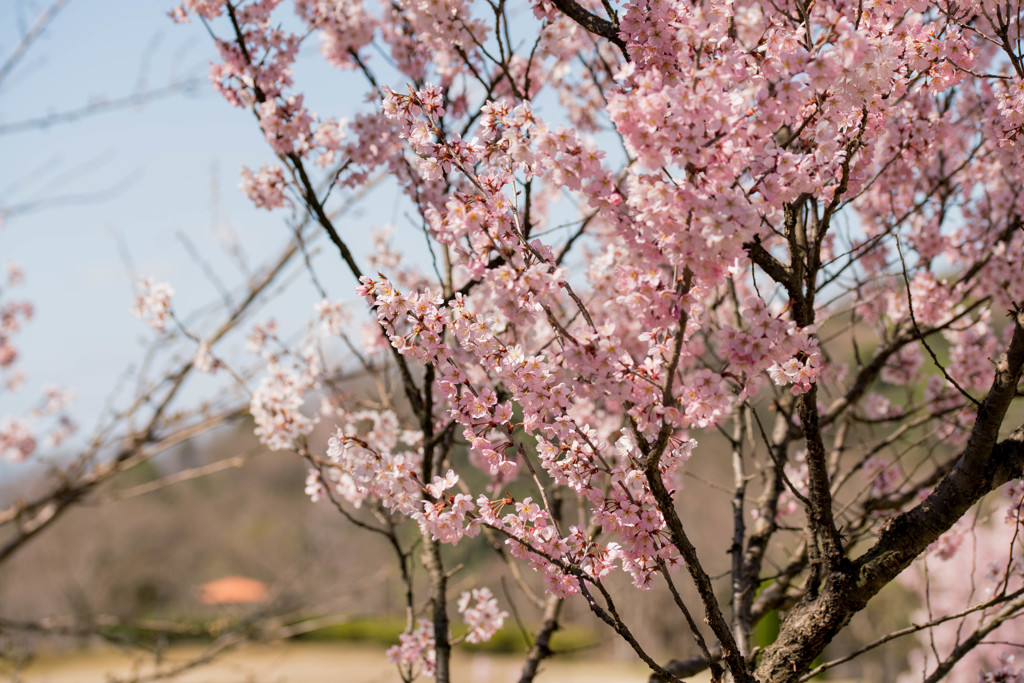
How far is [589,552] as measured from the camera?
1695 mm

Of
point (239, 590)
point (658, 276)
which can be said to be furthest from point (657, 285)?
point (239, 590)

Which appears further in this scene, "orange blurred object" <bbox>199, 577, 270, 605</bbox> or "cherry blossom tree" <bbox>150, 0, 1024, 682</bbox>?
"orange blurred object" <bbox>199, 577, 270, 605</bbox>

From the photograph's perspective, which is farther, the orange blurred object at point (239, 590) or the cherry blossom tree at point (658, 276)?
the orange blurred object at point (239, 590)

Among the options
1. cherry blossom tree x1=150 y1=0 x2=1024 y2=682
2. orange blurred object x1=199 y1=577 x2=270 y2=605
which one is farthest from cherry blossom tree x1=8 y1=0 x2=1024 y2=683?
orange blurred object x1=199 y1=577 x2=270 y2=605

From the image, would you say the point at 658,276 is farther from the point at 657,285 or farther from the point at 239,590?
the point at 239,590

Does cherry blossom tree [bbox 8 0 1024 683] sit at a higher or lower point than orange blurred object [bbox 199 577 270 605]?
lower

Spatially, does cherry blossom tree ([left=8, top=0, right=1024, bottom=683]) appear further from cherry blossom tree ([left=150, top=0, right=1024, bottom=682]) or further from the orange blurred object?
the orange blurred object

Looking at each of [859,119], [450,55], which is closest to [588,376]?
[859,119]

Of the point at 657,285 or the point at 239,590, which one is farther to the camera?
the point at 239,590

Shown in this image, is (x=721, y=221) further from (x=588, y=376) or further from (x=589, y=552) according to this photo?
(x=589, y=552)

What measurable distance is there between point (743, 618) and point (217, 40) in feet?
8.50

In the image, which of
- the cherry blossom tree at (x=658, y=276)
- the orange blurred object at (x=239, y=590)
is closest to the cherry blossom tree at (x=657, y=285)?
the cherry blossom tree at (x=658, y=276)

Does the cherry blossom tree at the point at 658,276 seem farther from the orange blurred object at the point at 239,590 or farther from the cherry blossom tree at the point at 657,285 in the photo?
the orange blurred object at the point at 239,590

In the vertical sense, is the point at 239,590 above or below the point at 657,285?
above
